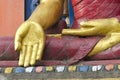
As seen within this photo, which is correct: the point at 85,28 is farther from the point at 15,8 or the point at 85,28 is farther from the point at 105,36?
the point at 15,8

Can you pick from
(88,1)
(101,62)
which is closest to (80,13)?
(88,1)

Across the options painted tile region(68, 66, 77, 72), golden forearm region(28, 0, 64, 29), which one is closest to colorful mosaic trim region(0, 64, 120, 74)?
painted tile region(68, 66, 77, 72)

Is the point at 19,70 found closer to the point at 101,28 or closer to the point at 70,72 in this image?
the point at 70,72

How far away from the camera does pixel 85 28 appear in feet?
6.29

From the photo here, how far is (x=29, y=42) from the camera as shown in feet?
6.12

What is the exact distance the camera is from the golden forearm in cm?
204

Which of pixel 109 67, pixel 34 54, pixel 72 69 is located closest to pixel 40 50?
pixel 34 54

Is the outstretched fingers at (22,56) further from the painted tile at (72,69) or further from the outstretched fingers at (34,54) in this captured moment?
the painted tile at (72,69)

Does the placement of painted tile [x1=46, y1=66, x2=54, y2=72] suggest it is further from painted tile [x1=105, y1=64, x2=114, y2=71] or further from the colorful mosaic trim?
painted tile [x1=105, y1=64, x2=114, y2=71]

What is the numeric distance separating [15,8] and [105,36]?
4.69 ft

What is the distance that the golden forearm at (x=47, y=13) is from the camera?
2041mm

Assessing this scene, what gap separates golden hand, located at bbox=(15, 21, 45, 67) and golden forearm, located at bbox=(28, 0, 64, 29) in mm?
113

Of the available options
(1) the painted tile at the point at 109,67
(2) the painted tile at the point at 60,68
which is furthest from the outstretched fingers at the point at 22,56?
(1) the painted tile at the point at 109,67

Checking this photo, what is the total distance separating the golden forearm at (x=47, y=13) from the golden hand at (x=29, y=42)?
0.37ft
